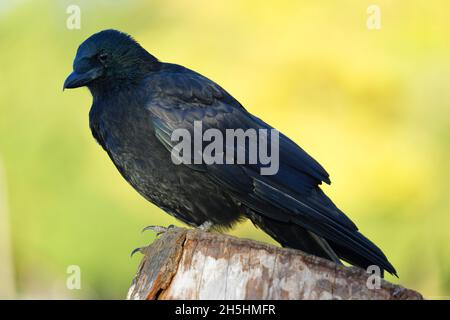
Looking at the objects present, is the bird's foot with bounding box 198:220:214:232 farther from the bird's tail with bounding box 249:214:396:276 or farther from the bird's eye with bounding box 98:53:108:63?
the bird's eye with bounding box 98:53:108:63

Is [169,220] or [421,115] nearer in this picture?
[169,220]

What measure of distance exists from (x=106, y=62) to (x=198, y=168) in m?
1.19

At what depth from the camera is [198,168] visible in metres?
4.86

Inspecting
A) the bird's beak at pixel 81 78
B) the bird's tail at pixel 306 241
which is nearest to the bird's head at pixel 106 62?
the bird's beak at pixel 81 78

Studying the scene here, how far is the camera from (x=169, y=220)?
8.59 meters

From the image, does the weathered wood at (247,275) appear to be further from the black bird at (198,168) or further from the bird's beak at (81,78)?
the bird's beak at (81,78)

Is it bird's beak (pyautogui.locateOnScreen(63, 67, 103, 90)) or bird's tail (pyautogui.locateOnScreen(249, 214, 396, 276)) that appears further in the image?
bird's beak (pyautogui.locateOnScreen(63, 67, 103, 90))

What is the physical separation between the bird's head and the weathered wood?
192 centimetres

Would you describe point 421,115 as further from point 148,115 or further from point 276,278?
point 276,278

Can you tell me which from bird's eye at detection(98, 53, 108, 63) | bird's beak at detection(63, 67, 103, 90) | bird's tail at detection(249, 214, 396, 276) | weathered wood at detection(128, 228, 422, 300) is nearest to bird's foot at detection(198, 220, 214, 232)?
bird's tail at detection(249, 214, 396, 276)

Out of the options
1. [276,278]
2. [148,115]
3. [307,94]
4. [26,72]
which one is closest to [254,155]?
[148,115]

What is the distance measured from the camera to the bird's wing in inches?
182

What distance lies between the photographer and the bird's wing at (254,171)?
15.2ft
